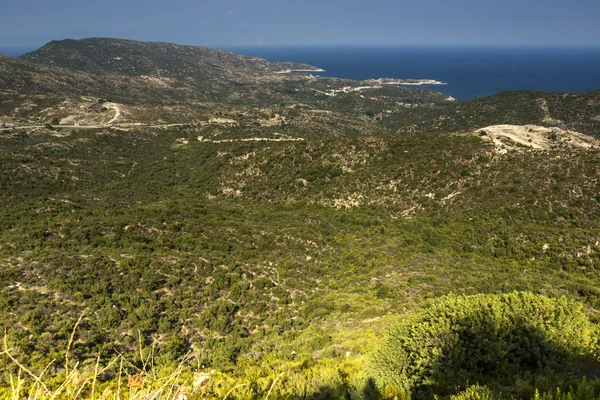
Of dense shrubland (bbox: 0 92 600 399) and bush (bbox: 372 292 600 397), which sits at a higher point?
bush (bbox: 372 292 600 397)

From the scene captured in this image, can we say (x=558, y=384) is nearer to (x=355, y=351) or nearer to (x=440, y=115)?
(x=355, y=351)

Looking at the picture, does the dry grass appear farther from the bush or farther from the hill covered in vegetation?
the bush

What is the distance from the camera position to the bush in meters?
10.3

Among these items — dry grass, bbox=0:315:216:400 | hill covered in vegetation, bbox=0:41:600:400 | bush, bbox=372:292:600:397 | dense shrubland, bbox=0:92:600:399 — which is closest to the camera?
dry grass, bbox=0:315:216:400

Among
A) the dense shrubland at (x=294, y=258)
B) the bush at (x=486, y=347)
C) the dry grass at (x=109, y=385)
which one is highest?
the dry grass at (x=109, y=385)

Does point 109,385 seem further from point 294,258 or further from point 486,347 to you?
point 294,258

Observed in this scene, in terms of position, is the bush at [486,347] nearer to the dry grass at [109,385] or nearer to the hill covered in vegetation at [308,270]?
the hill covered in vegetation at [308,270]

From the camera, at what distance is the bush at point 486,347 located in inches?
407

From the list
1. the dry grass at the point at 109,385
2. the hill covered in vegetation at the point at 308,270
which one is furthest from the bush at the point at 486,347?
the dry grass at the point at 109,385

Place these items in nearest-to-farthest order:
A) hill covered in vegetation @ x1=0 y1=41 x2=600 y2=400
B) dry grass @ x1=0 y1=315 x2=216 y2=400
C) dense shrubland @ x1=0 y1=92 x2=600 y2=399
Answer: dry grass @ x1=0 y1=315 x2=216 y2=400 < hill covered in vegetation @ x1=0 y1=41 x2=600 y2=400 < dense shrubland @ x1=0 y1=92 x2=600 y2=399

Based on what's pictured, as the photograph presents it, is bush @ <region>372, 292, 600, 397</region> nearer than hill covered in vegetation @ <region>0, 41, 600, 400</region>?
Yes

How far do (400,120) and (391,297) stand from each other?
4752 inches

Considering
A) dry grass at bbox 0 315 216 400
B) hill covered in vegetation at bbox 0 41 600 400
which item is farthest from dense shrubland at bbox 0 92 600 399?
dry grass at bbox 0 315 216 400

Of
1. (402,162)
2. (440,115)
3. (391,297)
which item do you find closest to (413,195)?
(402,162)
